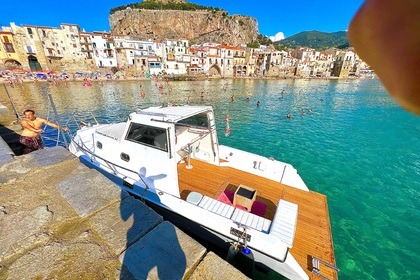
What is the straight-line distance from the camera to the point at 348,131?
1753 cm

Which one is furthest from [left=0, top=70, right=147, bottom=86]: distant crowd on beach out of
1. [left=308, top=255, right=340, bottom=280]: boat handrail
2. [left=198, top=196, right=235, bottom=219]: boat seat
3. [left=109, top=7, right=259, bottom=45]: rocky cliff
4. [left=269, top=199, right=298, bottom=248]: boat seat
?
[left=308, top=255, right=340, bottom=280]: boat handrail

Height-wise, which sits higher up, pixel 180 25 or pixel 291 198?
pixel 180 25

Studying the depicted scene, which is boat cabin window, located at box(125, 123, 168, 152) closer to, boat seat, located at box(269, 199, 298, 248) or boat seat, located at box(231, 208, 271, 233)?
boat seat, located at box(231, 208, 271, 233)

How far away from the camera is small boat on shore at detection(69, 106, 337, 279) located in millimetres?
4324

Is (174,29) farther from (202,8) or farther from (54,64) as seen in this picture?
(54,64)

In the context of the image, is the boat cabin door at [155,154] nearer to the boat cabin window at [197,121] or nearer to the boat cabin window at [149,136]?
the boat cabin window at [149,136]

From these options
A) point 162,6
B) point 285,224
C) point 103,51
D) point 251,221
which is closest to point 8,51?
point 103,51

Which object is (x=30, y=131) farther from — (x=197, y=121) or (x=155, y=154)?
(x=197, y=121)

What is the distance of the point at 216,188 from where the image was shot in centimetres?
655

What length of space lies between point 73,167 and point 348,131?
815 inches

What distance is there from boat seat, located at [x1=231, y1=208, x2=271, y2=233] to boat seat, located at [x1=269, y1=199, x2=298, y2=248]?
0.17 meters

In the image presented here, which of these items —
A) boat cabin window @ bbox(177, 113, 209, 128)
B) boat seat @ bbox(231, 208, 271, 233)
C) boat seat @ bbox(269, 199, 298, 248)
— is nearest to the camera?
boat seat @ bbox(269, 199, 298, 248)

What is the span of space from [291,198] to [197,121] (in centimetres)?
407

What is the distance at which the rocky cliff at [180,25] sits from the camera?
104 meters
